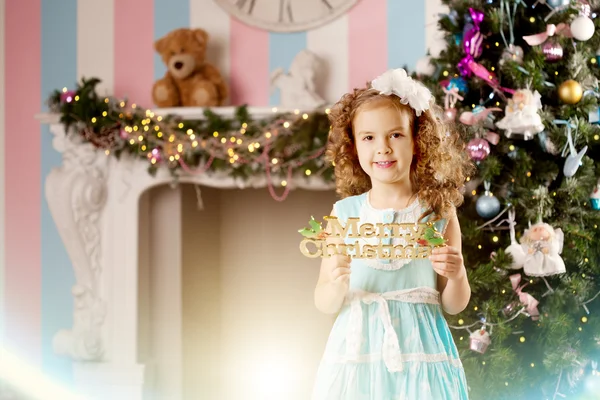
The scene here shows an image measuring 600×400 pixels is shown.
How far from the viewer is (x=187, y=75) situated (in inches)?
128

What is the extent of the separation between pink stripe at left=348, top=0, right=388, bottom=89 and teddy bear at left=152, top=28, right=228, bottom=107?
522 mm

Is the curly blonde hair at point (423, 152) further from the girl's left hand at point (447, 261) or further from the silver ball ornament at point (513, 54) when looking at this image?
the silver ball ornament at point (513, 54)

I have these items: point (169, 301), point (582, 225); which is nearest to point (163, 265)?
point (169, 301)

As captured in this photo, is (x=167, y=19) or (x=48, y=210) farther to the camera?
(x=48, y=210)

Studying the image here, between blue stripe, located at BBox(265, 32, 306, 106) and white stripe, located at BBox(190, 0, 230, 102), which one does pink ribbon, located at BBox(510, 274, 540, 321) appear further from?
white stripe, located at BBox(190, 0, 230, 102)

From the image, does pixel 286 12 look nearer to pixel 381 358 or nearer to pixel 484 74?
pixel 484 74

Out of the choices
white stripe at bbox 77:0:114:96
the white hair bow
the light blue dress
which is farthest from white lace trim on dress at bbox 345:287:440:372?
white stripe at bbox 77:0:114:96

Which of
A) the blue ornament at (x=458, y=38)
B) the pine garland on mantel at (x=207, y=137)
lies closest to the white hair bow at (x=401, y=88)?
the blue ornament at (x=458, y=38)

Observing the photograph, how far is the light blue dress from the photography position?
4.98ft

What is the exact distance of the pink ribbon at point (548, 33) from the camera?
2.52 meters

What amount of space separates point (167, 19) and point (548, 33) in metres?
1.59

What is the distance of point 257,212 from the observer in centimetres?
372

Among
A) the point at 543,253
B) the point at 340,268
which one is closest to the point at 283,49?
the point at 543,253

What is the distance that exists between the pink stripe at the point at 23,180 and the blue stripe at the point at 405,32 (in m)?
1.51
